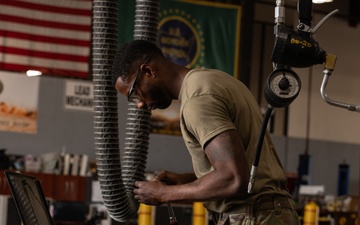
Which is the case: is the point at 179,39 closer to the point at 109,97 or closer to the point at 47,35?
the point at 47,35

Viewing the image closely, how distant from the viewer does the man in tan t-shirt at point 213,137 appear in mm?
2957

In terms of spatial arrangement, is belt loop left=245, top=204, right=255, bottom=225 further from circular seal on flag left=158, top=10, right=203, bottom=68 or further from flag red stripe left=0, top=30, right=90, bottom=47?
circular seal on flag left=158, top=10, right=203, bottom=68

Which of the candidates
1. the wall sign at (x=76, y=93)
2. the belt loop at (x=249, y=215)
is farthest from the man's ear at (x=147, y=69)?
the wall sign at (x=76, y=93)

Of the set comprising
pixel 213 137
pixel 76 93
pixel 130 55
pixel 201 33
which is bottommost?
pixel 213 137

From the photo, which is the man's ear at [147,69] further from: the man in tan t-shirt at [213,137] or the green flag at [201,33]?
the green flag at [201,33]

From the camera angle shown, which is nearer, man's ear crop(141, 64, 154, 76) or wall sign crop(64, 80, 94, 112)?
man's ear crop(141, 64, 154, 76)

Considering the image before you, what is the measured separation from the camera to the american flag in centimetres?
1175

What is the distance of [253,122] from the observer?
319cm

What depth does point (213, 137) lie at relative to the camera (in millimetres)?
2949

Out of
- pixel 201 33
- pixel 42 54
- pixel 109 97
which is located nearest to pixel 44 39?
pixel 42 54

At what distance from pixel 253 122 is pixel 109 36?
770 millimetres

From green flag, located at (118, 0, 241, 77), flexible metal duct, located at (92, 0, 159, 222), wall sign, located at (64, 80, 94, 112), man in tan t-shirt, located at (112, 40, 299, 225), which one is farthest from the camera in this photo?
wall sign, located at (64, 80, 94, 112)

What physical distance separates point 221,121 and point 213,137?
6cm

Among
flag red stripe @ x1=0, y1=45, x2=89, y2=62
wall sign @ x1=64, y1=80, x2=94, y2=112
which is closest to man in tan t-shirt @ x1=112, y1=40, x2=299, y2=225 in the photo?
flag red stripe @ x1=0, y1=45, x2=89, y2=62
